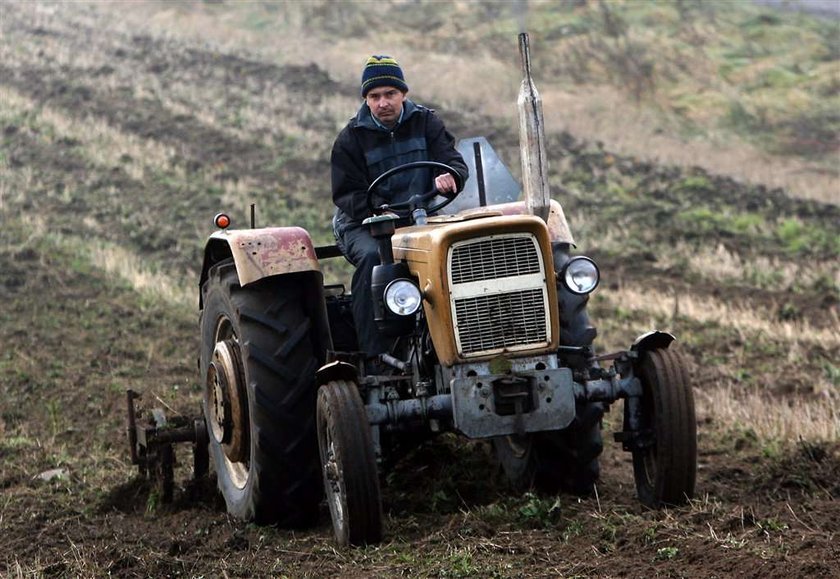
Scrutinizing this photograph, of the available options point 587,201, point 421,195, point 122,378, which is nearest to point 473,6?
point 587,201

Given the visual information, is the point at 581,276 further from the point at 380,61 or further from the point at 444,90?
the point at 444,90

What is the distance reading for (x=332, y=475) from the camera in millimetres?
5289

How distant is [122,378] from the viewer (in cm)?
946

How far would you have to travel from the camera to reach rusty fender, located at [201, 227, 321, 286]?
5832 millimetres

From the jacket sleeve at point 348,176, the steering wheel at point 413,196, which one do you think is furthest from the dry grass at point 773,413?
the jacket sleeve at point 348,176

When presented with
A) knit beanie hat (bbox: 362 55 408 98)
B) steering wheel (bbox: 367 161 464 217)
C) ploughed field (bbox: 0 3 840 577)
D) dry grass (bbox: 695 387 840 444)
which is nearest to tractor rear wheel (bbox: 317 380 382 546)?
ploughed field (bbox: 0 3 840 577)

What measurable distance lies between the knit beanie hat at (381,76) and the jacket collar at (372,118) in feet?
0.29

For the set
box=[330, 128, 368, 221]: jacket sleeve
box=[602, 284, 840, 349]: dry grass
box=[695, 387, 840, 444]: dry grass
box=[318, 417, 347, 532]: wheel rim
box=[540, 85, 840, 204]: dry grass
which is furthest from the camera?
box=[540, 85, 840, 204]: dry grass

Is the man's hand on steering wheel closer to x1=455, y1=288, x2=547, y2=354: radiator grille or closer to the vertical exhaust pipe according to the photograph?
the vertical exhaust pipe

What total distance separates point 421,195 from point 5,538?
264cm

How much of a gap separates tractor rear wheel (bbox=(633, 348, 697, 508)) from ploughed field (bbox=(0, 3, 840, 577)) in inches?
6.0

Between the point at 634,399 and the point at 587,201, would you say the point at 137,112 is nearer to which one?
the point at 587,201

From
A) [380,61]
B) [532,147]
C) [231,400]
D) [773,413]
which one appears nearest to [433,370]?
[231,400]

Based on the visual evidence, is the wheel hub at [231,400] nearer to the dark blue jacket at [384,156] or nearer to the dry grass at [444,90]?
the dark blue jacket at [384,156]
